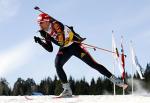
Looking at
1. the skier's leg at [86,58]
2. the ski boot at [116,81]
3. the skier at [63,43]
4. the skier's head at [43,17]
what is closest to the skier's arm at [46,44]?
the skier at [63,43]

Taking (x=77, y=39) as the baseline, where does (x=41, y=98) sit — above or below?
below

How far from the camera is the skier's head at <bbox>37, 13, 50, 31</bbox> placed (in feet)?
49.8

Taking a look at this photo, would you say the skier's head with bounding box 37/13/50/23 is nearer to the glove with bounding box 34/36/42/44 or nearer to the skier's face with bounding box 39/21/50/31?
the skier's face with bounding box 39/21/50/31

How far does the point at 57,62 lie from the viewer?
14875 mm

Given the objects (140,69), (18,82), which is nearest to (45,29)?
(140,69)

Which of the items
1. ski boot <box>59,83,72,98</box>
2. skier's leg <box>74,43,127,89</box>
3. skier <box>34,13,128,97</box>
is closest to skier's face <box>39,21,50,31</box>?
skier <box>34,13,128,97</box>

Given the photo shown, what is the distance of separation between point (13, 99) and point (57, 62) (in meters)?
1.70

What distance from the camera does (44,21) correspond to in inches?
598

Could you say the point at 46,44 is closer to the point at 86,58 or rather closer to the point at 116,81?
the point at 86,58

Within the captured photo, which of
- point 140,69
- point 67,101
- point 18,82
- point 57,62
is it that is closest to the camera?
point 67,101

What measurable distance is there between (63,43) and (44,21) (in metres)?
0.85

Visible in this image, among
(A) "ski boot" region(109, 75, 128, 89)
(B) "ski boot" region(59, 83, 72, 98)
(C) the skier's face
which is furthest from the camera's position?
(A) "ski boot" region(109, 75, 128, 89)

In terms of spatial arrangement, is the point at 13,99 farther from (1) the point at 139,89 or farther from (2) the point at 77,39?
(1) the point at 139,89

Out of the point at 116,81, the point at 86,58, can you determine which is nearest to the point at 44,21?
the point at 86,58
